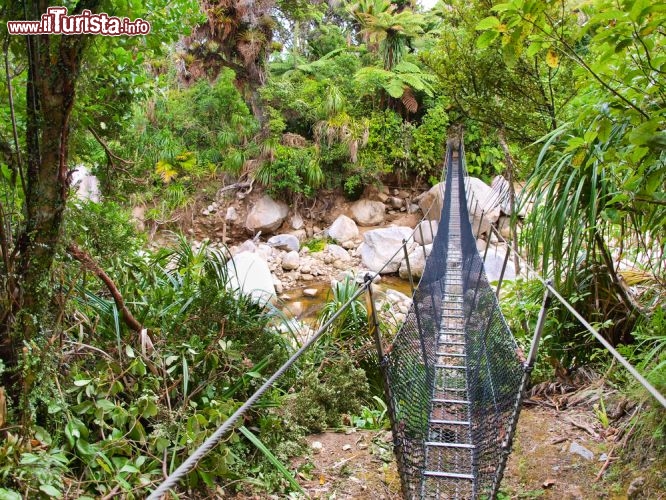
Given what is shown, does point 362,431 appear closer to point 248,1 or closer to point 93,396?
point 93,396

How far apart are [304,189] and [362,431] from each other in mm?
5816

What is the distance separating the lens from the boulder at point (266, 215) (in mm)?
7129

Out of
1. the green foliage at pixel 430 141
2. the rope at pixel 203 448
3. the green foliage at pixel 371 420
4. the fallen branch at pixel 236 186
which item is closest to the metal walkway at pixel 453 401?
the green foliage at pixel 371 420

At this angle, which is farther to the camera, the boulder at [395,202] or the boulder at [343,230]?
the boulder at [395,202]

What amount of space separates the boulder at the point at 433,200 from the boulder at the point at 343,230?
44.2 inches

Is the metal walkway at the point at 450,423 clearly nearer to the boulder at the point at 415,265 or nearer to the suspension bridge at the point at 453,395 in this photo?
the suspension bridge at the point at 453,395

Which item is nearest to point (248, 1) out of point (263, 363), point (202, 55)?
point (202, 55)

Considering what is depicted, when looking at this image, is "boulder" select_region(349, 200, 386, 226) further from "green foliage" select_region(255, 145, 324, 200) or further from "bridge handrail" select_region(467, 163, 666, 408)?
"bridge handrail" select_region(467, 163, 666, 408)

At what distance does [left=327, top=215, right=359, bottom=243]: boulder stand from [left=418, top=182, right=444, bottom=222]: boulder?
3.69 ft

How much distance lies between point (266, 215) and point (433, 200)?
2516mm

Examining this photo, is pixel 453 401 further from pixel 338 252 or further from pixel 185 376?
pixel 338 252

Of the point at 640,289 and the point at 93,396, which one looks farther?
the point at 640,289

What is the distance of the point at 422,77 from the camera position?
24.3ft

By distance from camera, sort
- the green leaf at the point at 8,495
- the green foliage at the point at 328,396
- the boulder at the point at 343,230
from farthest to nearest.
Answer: the boulder at the point at 343,230 → the green foliage at the point at 328,396 → the green leaf at the point at 8,495
